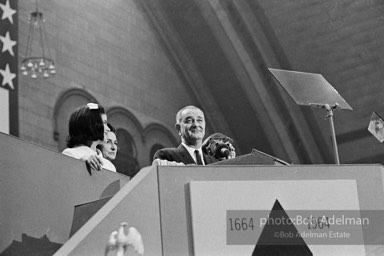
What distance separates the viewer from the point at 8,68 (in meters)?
10.9

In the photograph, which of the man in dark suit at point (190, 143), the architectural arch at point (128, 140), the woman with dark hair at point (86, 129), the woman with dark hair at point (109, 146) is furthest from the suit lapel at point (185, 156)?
the architectural arch at point (128, 140)

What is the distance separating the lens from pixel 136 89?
518 inches

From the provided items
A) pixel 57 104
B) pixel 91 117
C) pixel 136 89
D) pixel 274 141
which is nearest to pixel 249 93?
pixel 274 141

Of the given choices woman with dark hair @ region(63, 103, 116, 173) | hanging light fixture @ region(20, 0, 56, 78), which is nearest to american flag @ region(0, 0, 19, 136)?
hanging light fixture @ region(20, 0, 56, 78)

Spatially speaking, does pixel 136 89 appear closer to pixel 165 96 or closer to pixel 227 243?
pixel 165 96

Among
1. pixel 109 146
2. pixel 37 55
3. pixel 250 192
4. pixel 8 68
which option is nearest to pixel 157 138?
pixel 37 55

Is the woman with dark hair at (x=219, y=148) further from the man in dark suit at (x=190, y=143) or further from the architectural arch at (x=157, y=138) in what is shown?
the architectural arch at (x=157, y=138)

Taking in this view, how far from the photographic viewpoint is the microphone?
20.1 ft

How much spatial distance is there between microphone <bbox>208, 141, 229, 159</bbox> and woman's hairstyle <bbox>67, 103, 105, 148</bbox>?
111 centimetres

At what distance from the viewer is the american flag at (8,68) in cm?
1073

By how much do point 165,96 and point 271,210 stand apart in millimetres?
9636

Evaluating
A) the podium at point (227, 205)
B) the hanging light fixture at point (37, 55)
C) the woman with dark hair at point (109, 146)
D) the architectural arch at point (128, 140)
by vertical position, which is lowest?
the podium at point (227, 205)

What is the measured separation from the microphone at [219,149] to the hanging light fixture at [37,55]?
216 inches

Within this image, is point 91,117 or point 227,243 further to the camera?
point 91,117
